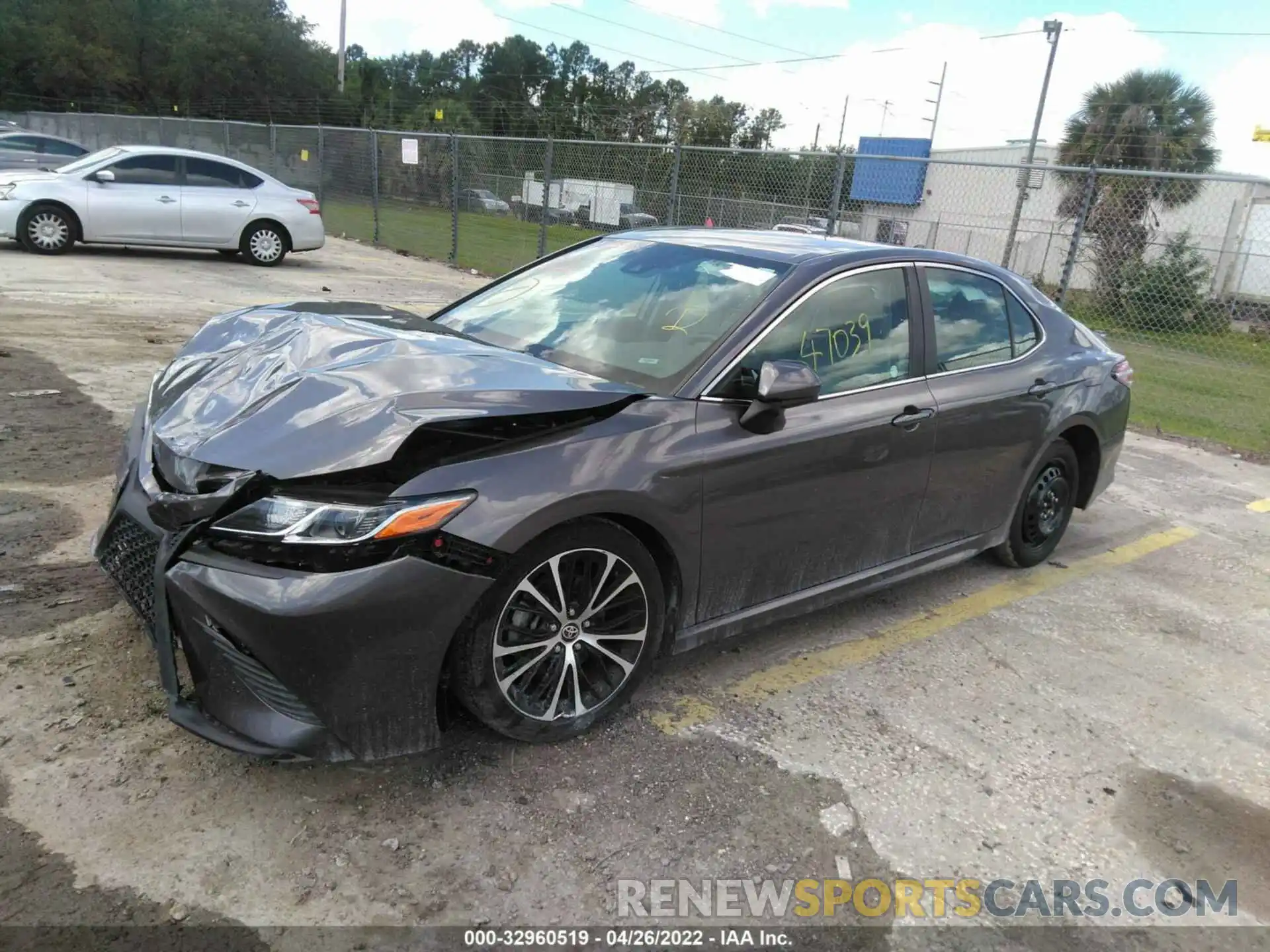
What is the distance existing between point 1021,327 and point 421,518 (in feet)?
10.8

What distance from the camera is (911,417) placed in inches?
148

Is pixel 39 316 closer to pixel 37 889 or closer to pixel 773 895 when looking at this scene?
pixel 37 889

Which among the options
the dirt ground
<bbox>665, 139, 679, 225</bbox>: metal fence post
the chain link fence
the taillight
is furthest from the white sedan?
the taillight

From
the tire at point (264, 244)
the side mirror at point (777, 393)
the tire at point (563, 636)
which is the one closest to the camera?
the tire at point (563, 636)

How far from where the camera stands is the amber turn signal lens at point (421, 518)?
2.44m

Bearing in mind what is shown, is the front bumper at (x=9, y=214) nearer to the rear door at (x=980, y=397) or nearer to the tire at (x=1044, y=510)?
the rear door at (x=980, y=397)

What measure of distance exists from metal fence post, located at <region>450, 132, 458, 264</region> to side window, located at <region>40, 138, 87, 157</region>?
8392 mm

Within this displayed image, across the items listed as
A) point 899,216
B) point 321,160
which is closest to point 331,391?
point 899,216

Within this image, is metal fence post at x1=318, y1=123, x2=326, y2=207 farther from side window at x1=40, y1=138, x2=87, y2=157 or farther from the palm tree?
the palm tree

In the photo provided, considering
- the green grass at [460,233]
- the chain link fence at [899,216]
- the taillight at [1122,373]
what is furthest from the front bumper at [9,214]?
the taillight at [1122,373]

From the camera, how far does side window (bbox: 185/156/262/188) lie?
13.1 metres

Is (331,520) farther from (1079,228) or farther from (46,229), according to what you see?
(46,229)

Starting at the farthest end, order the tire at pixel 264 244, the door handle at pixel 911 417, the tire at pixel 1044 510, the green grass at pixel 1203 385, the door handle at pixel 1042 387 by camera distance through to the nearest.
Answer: the tire at pixel 264 244
the green grass at pixel 1203 385
the tire at pixel 1044 510
the door handle at pixel 1042 387
the door handle at pixel 911 417

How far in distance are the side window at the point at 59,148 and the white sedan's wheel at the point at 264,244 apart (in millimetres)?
8653
